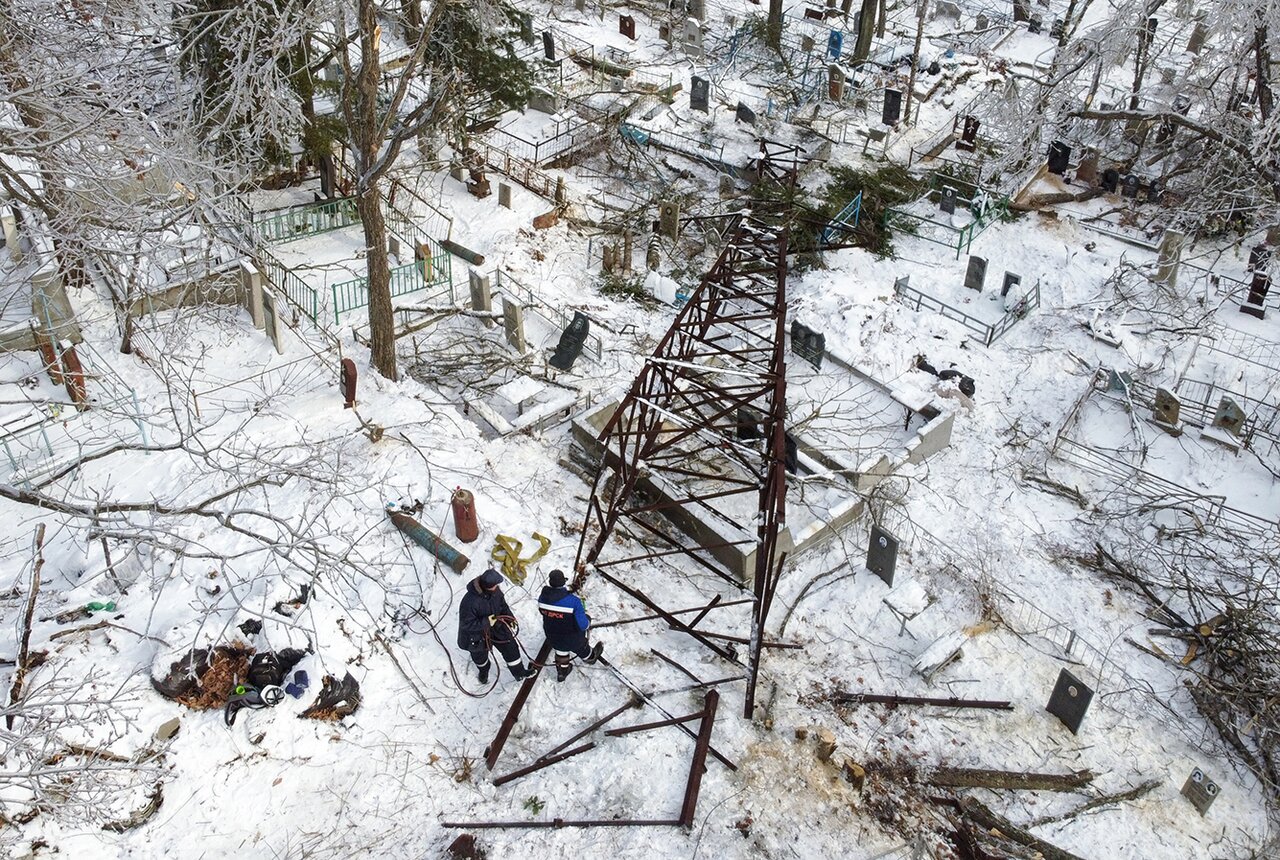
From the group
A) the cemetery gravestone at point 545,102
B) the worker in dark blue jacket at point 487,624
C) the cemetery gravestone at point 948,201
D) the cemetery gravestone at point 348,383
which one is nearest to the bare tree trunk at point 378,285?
the cemetery gravestone at point 348,383

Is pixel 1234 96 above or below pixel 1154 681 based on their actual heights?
above

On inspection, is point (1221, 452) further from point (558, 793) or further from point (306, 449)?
point (306, 449)

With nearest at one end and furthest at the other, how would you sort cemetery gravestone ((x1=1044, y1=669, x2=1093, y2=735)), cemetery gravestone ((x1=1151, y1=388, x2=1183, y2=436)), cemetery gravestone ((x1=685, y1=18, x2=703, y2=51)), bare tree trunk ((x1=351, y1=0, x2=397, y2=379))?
cemetery gravestone ((x1=1044, y1=669, x2=1093, y2=735)), bare tree trunk ((x1=351, y1=0, x2=397, y2=379)), cemetery gravestone ((x1=1151, y1=388, x2=1183, y2=436)), cemetery gravestone ((x1=685, y1=18, x2=703, y2=51))

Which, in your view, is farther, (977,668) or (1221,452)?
(1221,452)

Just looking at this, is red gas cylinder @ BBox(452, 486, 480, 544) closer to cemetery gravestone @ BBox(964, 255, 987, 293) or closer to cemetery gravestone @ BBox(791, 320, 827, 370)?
cemetery gravestone @ BBox(791, 320, 827, 370)

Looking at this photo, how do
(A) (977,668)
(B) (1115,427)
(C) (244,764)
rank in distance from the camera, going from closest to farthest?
(C) (244,764)
(A) (977,668)
(B) (1115,427)

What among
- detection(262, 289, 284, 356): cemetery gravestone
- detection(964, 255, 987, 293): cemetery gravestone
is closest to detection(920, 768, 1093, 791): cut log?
detection(262, 289, 284, 356): cemetery gravestone

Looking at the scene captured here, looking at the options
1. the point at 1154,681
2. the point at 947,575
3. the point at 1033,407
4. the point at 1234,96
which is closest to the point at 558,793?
the point at 947,575

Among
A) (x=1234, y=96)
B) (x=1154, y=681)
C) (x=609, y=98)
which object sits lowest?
(x=1154, y=681)
